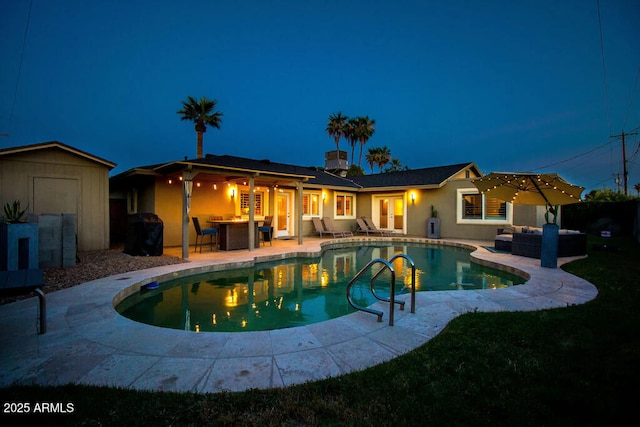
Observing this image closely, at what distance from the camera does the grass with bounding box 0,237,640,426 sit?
1.93 m

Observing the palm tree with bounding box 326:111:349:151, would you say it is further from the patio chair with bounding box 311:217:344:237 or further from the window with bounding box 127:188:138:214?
the window with bounding box 127:188:138:214

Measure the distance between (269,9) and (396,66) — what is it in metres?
22.0

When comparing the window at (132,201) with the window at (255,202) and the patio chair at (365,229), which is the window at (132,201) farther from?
the patio chair at (365,229)

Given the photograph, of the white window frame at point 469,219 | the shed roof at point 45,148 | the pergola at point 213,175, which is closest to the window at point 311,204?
the pergola at point 213,175

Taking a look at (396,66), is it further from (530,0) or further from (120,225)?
(120,225)

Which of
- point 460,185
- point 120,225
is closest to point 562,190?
point 460,185

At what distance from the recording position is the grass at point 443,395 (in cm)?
193

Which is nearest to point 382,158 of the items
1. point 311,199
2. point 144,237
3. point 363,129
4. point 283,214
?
point 363,129

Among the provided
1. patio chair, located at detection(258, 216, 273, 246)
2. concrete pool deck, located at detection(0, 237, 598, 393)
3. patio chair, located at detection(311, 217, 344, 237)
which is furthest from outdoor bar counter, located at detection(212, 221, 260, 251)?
concrete pool deck, located at detection(0, 237, 598, 393)

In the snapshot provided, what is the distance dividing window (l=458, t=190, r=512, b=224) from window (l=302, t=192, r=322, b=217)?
7.11 meters

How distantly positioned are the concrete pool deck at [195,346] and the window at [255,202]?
27.5 feet

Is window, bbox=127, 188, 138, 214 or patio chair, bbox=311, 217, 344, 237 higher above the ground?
window, bbox=127, 188, 138, 214

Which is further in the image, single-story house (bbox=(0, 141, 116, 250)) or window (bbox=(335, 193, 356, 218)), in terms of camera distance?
window (bbox=(335, 193, 356, 218))

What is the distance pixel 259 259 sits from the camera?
901 cm
